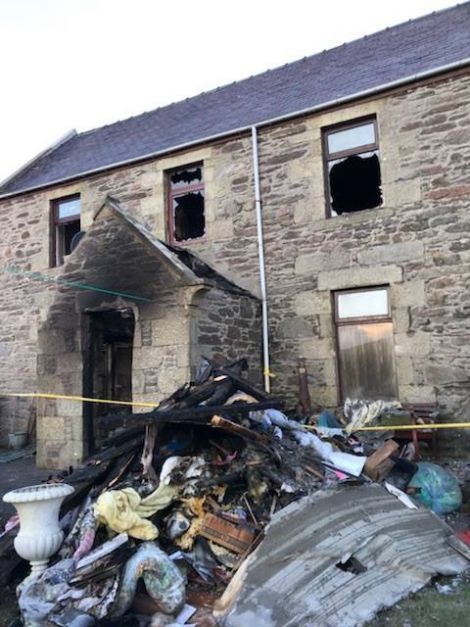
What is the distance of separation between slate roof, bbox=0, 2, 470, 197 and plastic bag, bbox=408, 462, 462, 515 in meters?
5.95

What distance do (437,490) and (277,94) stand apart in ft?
26.9

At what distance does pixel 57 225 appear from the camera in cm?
1186

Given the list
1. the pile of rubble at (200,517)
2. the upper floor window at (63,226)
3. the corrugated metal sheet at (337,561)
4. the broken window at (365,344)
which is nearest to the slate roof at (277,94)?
the upper floor window at (63,226)

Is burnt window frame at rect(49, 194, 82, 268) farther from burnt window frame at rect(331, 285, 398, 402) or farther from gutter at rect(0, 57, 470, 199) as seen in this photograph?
burnt window frame at rect(331, 285, 398, 402)

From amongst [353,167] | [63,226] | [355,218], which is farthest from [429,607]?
[63,226]

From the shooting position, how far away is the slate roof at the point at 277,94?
884 cm

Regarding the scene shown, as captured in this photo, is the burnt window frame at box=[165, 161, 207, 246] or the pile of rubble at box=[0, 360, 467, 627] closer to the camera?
the pile of rubble at box=[0, 360, 467, 627]

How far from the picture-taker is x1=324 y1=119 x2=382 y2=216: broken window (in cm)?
870

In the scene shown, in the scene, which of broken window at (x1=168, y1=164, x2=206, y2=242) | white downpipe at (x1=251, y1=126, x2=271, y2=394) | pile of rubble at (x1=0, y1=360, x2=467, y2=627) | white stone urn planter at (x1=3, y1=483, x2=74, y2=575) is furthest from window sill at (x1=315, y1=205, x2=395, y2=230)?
white stone urn planter at (x1=3, y1=483, x2=74, y2=575)

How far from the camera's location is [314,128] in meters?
8.91

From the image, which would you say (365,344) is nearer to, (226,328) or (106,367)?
(226,328)

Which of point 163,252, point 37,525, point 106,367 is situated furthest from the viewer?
point 106,367

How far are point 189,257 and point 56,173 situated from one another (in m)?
5.59

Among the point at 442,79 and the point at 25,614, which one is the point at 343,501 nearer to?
the point at 25,614
